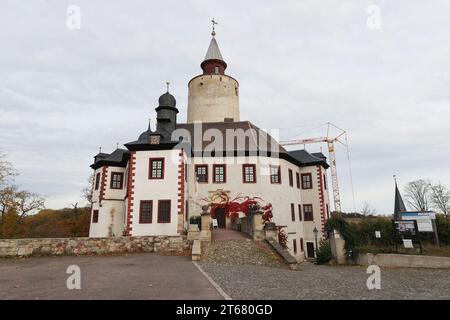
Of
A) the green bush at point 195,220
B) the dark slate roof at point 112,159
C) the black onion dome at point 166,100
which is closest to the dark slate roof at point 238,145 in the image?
the black onion dome at point 166,100

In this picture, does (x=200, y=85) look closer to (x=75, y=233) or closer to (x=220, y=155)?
(x=220, y=155)

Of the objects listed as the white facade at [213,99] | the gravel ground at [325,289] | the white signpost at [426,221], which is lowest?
the gravel ground at [325,289]

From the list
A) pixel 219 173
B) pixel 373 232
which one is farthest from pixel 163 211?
pixel 373 232

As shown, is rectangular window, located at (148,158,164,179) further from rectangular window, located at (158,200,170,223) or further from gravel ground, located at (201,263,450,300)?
gravel ground, located at (201,263,450,300)

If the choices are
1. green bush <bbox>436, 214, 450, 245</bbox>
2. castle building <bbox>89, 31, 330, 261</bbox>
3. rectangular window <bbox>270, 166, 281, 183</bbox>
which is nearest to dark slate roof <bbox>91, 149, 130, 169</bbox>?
castle building <bbox>89, 31, 330, 261</bbox>

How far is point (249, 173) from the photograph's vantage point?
25.1 m

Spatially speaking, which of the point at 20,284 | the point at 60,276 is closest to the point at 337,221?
the point at 60,276

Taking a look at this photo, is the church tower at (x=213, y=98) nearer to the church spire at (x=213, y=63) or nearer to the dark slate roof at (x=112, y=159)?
the church spire at (x=213, y=63)

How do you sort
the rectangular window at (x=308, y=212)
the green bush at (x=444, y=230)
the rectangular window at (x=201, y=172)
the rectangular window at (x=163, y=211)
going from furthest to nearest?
the rectangular window at (x=308, y=212)
the rectangular window at (x=201, y=172)
the rectangular window at (x=163, y=211)
the green bush at (x=444, y=230)

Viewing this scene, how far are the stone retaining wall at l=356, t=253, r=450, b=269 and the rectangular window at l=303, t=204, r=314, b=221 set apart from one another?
43.4 feet

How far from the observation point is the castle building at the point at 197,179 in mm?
20422

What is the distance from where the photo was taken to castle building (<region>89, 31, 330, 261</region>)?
20.4m

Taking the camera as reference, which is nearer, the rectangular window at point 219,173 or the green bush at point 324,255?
the green bush at point 324,255

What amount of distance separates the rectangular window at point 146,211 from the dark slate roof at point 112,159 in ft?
17.3
